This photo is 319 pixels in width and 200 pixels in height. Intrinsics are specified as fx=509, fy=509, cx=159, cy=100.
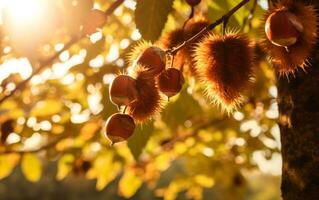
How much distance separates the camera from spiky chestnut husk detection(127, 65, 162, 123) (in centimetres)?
149

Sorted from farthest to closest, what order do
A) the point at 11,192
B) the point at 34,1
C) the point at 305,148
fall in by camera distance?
the point at 11,192 < the point at 34,1 < the point at 305,148

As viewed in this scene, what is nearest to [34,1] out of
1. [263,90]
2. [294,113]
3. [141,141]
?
[141,141]

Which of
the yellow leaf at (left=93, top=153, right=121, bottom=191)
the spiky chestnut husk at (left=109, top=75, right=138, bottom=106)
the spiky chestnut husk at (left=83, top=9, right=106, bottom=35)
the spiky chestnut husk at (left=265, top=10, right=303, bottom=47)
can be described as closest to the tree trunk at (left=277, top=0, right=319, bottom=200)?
the spiky chestnut husk at (left=265, top=10, right=303, bottom=47)

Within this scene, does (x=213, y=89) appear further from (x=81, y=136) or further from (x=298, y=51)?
(x=81, y=136)

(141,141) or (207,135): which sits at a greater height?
(141,141)

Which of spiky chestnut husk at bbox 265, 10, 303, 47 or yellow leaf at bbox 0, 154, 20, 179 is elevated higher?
spiky chestnut husk at bbox 265, 10, 303, 47

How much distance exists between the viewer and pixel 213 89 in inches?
61.1

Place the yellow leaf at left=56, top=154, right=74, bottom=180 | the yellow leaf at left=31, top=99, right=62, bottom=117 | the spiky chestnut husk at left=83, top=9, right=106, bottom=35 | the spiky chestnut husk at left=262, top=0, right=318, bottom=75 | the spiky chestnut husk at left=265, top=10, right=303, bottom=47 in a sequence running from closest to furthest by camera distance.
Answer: the spiky chestnut husk at left=265, top=10, right=303, bottom=47 < the spiky chestnut husk at left=262, top=0, right=318, bottom=75 < the spiky chestnut husk at left=83, top=9, right=106, bottom=35 < the yellow leaf at left=31, top=99, right=62, bottom=117 < the yellow leaf at left=56, top=154, right=74, bottom=180

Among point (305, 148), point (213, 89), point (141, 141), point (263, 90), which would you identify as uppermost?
point (213, 89)

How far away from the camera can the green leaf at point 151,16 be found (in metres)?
1.75

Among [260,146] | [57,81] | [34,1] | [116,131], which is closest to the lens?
[116,131]

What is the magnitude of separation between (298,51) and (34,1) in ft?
3.89

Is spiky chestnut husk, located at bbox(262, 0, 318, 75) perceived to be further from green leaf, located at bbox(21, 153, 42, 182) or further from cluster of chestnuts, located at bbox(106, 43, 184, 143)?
green leaf, located at bbox(21, 153, 42, 182)

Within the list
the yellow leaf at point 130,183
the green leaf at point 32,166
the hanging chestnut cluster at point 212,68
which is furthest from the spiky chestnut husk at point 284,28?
the yellow leaf at point 130,183
